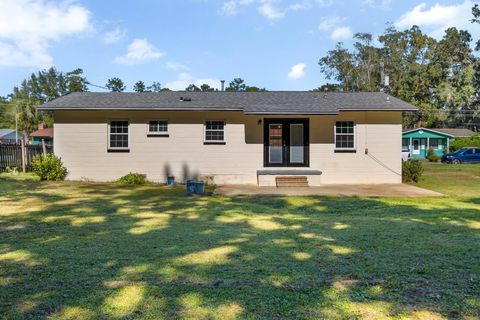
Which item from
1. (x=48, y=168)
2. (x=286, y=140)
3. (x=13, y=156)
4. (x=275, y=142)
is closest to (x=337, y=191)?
(x=286, y=140)

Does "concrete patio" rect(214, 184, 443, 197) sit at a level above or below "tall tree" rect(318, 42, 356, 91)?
below

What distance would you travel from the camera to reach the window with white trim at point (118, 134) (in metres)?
17.1

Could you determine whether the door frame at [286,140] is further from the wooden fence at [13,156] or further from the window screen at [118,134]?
the wooden fence at [13,156]

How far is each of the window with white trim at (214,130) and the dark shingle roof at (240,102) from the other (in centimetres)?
76

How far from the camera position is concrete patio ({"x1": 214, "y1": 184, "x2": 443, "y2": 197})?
13.4 m

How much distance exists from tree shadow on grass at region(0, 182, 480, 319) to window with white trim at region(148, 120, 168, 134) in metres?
7.96

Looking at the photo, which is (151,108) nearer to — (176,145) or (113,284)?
(176,145)

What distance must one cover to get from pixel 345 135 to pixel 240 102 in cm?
470

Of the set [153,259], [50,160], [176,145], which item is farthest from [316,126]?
[153,259]

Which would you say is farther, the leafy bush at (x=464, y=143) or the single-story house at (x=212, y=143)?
the leafy bush at (x=464, y=143)

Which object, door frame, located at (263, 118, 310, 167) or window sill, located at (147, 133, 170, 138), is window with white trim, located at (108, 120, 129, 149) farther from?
door frame, located at (263, 118, 310, 167)

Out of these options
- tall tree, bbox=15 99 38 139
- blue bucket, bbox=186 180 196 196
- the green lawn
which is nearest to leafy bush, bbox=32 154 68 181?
blue bucket, bbox=186 180 196 196

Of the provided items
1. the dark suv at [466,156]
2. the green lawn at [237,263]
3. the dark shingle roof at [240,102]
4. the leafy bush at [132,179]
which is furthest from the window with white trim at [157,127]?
the dark suv at [466,156]

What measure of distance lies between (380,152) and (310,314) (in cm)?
1486
